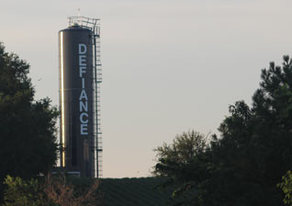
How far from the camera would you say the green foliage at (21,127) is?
5138cm

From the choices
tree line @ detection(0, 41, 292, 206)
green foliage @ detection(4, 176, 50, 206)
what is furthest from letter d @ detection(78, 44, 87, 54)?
green foliage @ detection(4, 176, 50, 206)

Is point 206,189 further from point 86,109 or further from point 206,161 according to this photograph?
point 86,109

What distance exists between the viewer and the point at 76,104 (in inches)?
2950

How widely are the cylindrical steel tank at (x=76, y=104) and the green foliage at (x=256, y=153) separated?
1464 inches

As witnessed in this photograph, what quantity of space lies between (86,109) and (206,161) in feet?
121

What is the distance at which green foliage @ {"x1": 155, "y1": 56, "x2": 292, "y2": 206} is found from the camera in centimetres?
3484

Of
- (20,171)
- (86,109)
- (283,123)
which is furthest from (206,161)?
(86,109)

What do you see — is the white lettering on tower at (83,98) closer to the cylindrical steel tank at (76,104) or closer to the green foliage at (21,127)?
the cylindrical steel tank at (76,104)

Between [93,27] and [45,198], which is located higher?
[93,27]

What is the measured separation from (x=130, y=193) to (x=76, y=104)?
1337 centimetres

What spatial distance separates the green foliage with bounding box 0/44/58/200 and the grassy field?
7937 millimetres

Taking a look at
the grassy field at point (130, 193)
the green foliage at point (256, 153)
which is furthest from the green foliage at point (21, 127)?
the green foliage at point (256, 153)

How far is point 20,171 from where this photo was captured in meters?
51.5

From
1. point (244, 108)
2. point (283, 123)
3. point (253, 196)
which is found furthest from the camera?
point (244, 108)
